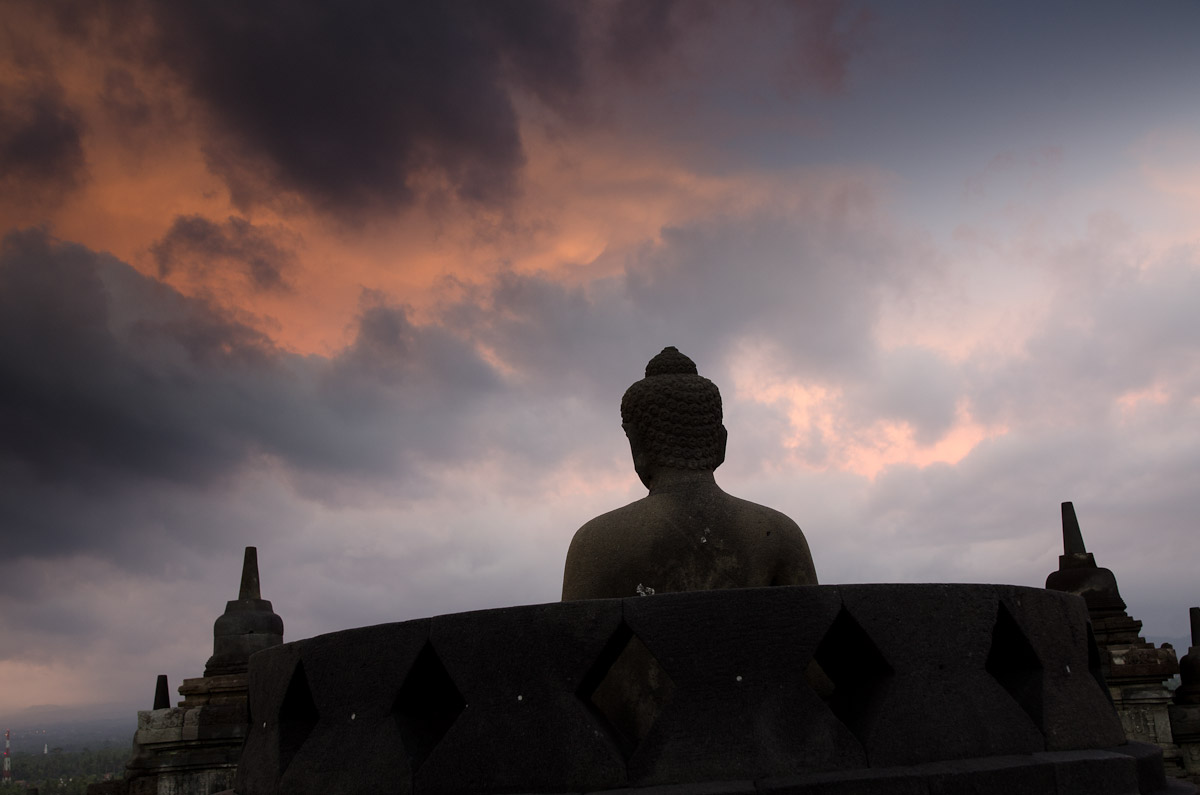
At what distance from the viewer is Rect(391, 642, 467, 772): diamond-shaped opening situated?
3107 millimetres

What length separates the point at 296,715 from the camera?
3561 mm

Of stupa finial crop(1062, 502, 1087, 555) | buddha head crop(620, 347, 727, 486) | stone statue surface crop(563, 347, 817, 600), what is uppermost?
stupa finial crop(1062, 502, 1087, 555)

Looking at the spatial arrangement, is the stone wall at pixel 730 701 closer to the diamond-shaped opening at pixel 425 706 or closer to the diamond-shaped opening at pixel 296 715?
the diamond-shaped opening at pixel 425 706

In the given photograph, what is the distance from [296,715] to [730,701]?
1809 millimetres

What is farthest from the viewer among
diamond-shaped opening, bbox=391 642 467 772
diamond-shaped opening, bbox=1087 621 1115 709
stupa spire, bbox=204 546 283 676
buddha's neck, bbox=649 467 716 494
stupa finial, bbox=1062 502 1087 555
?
stupa finial, bbox=1062 502 1087 555

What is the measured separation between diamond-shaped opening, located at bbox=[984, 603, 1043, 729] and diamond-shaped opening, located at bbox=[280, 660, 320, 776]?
8.49 feet

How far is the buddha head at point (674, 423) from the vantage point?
4.52 m

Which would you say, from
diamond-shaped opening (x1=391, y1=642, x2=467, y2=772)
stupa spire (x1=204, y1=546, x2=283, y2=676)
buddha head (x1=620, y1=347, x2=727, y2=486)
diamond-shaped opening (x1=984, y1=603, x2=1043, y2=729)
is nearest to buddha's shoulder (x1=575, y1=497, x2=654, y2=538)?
buddha head (x1=620, y1=347, x2=727, y2=486)

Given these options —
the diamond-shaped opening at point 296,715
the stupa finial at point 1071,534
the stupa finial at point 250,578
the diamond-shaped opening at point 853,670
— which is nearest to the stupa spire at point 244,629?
the stupa finial at point 250,578

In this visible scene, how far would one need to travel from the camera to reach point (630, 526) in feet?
13.2

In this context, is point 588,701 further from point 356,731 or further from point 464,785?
point 356,731

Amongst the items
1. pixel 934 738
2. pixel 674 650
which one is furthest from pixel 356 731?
pixel 934 738

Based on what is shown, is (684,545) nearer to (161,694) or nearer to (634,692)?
(634,692)

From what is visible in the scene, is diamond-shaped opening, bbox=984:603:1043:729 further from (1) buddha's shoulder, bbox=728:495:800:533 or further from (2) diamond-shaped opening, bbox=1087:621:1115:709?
(1) buddha's shoulder, bbox=728:495:800:533
